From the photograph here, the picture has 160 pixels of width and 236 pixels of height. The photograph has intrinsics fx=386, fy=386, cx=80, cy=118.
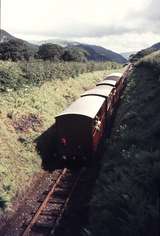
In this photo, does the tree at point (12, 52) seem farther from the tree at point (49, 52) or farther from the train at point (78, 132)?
the train at point (78, 132)

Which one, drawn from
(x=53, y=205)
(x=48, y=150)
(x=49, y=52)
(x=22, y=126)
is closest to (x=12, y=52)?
(x=49, y=52)

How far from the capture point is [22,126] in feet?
81.4

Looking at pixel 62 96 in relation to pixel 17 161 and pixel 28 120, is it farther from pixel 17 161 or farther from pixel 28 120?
pixel 17 161

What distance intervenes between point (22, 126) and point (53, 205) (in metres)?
8.49

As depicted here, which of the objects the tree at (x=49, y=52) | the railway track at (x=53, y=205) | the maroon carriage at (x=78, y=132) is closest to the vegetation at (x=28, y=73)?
the maroon carriage at (x=78, y=132)

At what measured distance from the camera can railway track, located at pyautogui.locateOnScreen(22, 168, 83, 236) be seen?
15.3 m

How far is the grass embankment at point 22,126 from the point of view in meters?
19.5

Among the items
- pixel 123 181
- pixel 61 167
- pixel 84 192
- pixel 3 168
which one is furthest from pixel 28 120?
pixel 123 181

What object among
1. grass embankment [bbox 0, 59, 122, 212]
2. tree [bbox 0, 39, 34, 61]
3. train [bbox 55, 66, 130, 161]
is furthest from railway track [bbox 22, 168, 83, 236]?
tree [bbox 0, 39, 34, 61]

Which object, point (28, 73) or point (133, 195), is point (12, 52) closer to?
point (28, 73)

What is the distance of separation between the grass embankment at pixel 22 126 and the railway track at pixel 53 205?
161cm

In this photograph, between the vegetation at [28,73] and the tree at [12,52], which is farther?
the tree at [12,52]

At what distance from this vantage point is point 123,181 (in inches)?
523

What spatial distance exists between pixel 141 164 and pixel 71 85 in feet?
94.7
